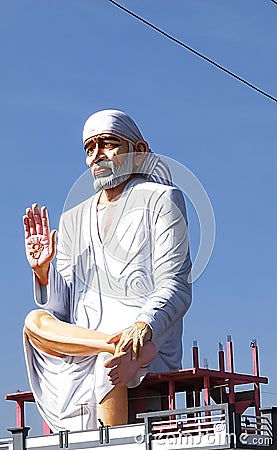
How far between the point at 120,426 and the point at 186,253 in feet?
12.4

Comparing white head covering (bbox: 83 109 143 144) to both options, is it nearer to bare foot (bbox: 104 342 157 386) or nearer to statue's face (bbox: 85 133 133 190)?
statue's face (bbox: 85 133 133 190)

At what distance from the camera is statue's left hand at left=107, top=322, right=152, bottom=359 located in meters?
26.2

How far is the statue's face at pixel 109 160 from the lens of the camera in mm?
28312

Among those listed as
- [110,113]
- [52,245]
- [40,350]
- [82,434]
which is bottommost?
[82,434]

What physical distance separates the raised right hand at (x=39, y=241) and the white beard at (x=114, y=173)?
1216 millimetres

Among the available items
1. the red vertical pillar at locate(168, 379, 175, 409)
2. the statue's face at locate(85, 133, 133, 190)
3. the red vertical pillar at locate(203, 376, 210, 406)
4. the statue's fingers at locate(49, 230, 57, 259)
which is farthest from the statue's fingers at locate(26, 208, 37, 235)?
the red vertical pillar at locate(203, 376, 210, 406)

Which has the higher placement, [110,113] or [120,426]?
[110,113]

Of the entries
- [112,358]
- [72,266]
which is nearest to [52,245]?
[72,266]

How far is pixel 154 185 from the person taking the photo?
28.3 metres

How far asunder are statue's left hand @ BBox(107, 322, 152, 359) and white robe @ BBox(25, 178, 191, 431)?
0.20m

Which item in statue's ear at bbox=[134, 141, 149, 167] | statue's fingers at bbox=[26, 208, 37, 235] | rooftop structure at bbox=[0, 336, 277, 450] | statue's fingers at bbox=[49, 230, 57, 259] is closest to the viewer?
rooftop structure at bbox=[0, 336, 277, 450]

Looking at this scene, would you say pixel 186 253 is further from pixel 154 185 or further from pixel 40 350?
pixel 40 350

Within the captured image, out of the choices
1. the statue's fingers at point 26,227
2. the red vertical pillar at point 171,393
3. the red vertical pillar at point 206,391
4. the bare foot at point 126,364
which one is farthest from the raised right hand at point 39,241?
the red vertical pillar at point 206,391

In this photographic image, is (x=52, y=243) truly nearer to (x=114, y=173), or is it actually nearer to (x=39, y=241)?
(x=39, y=241)
